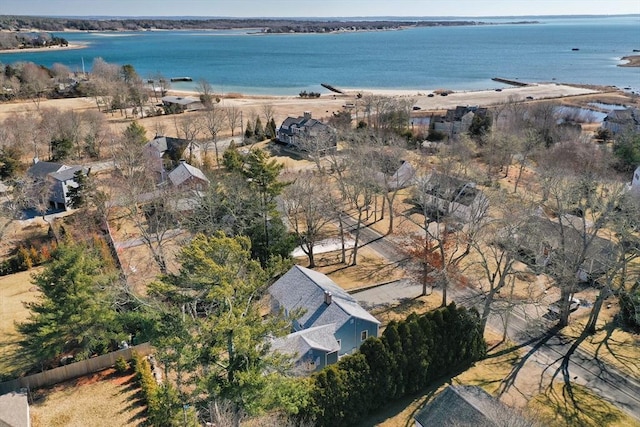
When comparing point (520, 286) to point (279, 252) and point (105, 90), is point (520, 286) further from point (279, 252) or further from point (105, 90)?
point (105, 90)

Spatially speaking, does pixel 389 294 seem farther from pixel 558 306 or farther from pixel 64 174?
pixel 64 174

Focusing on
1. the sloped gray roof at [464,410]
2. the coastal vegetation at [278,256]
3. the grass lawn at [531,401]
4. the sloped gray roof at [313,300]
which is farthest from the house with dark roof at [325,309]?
the sloped gray roof at [464,410]

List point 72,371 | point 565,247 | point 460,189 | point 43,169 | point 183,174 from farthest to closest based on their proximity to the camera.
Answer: point 183,174 < point 43,169 < point 460,189 < point 565,247 < point 72,371

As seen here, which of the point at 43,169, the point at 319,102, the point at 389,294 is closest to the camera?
the point at 389,294

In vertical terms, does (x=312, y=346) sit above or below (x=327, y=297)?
below

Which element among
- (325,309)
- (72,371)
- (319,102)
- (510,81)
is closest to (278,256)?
(325,309)

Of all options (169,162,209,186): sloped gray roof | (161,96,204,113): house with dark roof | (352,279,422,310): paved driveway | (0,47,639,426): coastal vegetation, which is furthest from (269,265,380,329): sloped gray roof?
(161,96,204,113): house with dark roof

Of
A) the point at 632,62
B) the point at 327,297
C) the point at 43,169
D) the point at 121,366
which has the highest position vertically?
the point at 327,297

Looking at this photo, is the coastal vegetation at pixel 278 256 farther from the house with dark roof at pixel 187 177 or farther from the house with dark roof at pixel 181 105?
the house with dark roof at pixel 181 105
